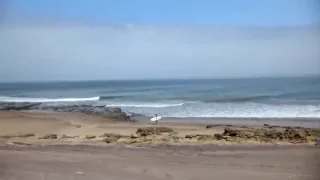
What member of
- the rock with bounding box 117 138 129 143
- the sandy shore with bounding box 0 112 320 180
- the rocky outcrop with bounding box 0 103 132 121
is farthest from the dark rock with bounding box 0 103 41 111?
the rock with bounding box 117 138 129 143

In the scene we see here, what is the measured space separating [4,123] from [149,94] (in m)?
2.76

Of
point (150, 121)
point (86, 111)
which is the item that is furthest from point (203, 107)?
point (86, 111)

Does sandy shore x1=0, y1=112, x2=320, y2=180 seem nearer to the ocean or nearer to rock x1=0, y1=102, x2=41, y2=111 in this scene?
rock x1=0, y1=102, x2=41, y2=111

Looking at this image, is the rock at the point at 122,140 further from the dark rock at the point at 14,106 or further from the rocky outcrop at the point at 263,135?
the dark rock at the point at 14,106

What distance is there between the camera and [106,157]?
1.47 meters

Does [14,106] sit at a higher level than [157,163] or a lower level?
higher

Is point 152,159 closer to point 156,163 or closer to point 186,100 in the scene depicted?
point 156,163

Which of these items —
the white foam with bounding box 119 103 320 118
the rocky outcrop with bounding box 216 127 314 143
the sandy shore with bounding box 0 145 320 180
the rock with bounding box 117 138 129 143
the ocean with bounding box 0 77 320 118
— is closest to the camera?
the sandy shore with bounding box 0 145 320 180

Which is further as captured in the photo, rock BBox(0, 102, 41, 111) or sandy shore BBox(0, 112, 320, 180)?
rock BBox(0, 102, 41, 111)

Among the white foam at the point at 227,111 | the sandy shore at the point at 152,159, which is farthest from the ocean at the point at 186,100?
the sandy shore at the point at 152,159

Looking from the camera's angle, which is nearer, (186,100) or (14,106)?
(14,106)

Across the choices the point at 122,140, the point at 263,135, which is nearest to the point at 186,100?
the point at 263,135

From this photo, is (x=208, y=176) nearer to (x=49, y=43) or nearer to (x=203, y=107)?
(x=49, y=43)

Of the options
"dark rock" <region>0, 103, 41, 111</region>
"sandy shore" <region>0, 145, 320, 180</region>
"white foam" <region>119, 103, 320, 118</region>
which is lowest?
"sandy shore" <region>0, 145, 320, 180</region>
